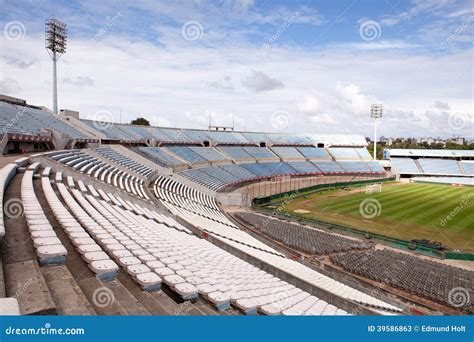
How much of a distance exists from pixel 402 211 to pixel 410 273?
2319 cm

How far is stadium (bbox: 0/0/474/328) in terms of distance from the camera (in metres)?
6.62

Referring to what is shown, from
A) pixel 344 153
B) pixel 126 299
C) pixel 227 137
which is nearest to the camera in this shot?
pixel 126 299

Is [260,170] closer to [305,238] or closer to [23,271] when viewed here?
[305,238]

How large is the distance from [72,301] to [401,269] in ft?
67.2

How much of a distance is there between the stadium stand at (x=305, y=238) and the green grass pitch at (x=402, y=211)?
272 inches

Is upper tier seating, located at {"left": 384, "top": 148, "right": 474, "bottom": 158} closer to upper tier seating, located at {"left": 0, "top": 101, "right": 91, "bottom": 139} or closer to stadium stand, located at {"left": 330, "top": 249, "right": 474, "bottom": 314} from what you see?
stadium stand, located at {"left": 330, "top": 249, "right": 474, "bottom": 314}

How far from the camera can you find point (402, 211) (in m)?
40.2

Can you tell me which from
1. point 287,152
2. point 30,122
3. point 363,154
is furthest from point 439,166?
point 30,122

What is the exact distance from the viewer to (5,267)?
6160mm

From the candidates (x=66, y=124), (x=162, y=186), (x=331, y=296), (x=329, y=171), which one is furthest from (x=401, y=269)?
(x=329, y=171)

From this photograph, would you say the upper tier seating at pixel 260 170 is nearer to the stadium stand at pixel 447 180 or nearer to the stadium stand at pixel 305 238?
the stadium stand at pixel 447 180

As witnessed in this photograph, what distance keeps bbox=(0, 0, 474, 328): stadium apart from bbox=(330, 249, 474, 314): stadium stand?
115 mm

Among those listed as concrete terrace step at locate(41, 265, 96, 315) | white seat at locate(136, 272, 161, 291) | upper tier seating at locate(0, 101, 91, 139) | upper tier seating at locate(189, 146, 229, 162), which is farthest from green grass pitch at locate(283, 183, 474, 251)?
concrete terrace step at locate(41, 265, 96, 315)

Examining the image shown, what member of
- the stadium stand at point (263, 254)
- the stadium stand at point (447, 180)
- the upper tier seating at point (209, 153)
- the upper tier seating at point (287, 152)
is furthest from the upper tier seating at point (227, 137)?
the stadium stand at point (447, 180)
